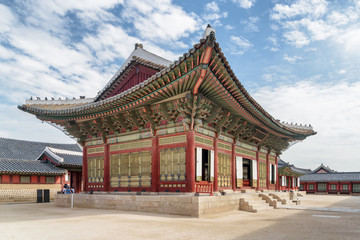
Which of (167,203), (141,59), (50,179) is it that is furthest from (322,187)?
(167,203)

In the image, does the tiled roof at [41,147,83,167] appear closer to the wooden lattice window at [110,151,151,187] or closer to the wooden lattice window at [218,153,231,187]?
the wooden lattice window at [110,151,151,187]

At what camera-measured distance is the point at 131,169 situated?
18.1m

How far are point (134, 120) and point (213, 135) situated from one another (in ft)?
15.6

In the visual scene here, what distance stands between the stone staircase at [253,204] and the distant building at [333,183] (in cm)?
4183

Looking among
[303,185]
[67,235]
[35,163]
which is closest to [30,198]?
[35,163]

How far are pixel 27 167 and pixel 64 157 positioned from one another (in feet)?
17.3

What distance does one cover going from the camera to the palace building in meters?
13.8

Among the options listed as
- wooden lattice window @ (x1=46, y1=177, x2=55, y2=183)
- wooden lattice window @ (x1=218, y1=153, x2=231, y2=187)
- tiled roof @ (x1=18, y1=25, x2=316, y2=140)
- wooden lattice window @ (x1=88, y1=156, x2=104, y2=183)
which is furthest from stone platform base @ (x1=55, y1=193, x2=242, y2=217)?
wooden lattice window @ (x1=46, y1=177, x2=55, y2=183)

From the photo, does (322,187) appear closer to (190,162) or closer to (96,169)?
(96,169)

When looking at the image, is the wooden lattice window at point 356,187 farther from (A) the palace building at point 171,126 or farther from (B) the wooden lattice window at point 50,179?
(B) the wooden lattice window at point 50,179

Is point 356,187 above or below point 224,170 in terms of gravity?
below

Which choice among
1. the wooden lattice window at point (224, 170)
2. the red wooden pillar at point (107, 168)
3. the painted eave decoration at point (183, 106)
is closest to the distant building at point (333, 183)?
the painted eave decoration at point (183, 106)

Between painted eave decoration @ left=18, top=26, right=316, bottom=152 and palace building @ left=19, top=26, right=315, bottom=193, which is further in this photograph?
palace building @ left=19, top=26, right=315, bottom=193

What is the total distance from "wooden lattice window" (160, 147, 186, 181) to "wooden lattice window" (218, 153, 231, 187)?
326cm
